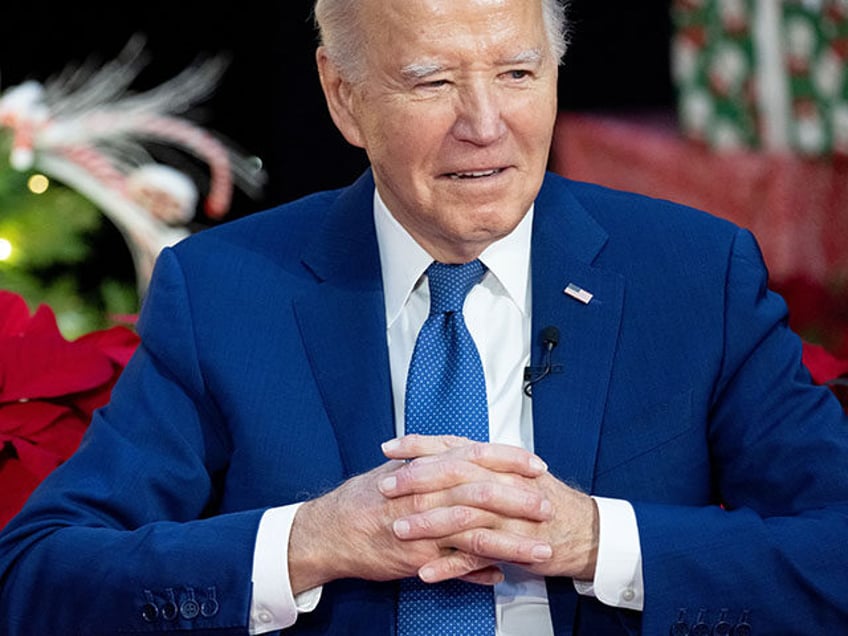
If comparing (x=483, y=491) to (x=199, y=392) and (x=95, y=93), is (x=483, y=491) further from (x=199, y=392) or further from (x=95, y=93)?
(x=95, y=93)

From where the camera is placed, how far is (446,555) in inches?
85.5

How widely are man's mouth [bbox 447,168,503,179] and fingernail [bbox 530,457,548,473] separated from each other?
44 cm

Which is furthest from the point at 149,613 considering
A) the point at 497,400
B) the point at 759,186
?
the point at 759,186

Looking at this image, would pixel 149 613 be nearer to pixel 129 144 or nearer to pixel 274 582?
pixel 274 582

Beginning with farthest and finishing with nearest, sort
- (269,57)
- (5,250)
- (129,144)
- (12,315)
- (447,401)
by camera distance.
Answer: (269,57) < (129,144) < (5,250) < (12,315) < (447,401)

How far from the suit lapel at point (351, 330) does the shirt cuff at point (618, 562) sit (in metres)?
0.37

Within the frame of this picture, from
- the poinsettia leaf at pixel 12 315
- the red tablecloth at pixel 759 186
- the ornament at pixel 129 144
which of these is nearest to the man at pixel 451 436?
the poinsettia leaf at pixel 12 315

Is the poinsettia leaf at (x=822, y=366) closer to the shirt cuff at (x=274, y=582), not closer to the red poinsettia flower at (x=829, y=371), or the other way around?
the red poinsettia flower at (x=829, y=371)

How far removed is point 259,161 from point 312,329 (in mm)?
1926

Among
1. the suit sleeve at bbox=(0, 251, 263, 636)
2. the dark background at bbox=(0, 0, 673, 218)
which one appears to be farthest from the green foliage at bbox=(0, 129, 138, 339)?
the suit sleeve at bbox=(0, 251, 263, 636)

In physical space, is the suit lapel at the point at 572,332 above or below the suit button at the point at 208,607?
above

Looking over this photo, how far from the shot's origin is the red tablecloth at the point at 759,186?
4398 mm

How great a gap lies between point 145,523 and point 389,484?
16.4 inches

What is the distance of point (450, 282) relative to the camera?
95.7 inches
